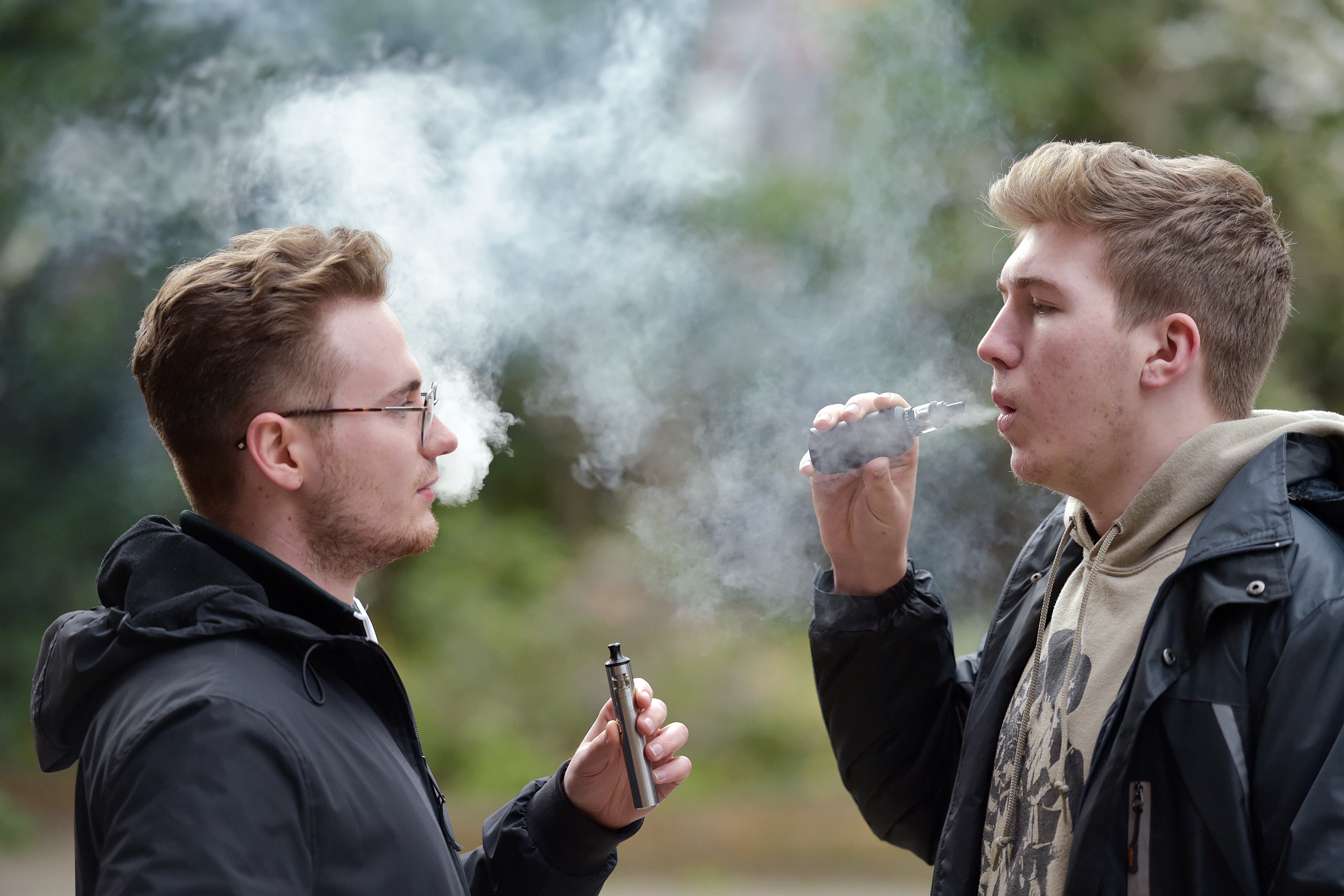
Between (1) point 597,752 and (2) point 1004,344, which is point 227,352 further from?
(2) point 1004,344

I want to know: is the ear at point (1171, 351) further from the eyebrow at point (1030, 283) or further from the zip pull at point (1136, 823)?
the zip pull at point (1136, 823)

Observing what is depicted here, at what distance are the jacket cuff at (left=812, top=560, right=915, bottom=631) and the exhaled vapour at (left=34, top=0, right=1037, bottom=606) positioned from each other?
0.43 meters

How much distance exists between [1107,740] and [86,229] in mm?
5519

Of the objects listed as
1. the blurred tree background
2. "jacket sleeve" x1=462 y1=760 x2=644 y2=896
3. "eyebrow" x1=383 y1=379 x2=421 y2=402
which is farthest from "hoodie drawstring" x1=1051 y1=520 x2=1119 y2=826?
the blurred tree background

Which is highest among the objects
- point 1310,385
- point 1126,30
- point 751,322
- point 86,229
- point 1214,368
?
point 1126,30

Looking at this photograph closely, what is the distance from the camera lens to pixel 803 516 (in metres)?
3.15

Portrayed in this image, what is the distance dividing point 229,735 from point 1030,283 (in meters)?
1.43

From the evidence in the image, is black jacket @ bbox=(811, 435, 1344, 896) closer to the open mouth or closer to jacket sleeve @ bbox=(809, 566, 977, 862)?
the open mouth

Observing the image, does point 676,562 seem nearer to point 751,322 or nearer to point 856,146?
point 751,322

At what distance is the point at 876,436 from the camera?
2197 millimetres

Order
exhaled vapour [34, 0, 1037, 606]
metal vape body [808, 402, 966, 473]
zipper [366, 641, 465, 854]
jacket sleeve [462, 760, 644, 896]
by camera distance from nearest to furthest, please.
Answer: zipper [366, 641, 465, 854] < jacket sleeve [462, 760, 644, 896] < metal vape body [808, 402, 966, 473] < exhaled vapour [34, 0, 1037, 606]

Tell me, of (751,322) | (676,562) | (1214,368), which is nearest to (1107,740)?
(1214,368)

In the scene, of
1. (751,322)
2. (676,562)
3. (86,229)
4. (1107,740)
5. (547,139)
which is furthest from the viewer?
(86,229)

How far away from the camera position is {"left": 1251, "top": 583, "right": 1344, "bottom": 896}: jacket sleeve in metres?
1.39
